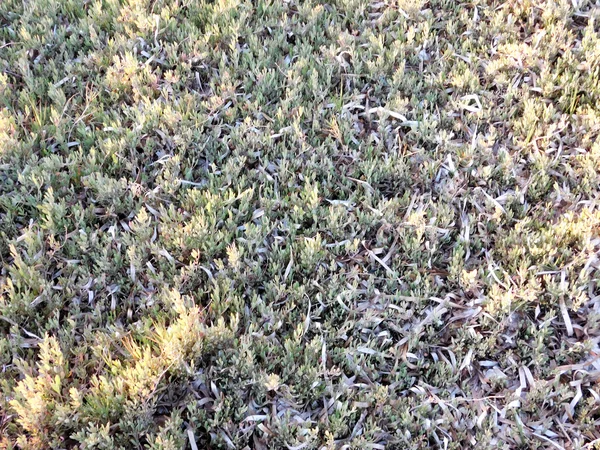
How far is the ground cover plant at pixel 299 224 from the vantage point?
2846mm

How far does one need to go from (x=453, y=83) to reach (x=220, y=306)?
2497 mm

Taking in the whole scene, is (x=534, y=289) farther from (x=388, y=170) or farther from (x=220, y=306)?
(x=220, y=306)

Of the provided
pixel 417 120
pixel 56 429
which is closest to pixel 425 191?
pixel 417 120

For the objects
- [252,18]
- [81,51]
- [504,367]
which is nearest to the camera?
[504,367]

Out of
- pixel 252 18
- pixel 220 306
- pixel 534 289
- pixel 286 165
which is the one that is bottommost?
pixel 534 289

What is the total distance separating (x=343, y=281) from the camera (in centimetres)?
329

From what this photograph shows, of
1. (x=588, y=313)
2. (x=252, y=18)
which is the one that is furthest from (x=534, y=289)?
(x=252, y=18)

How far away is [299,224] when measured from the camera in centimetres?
350

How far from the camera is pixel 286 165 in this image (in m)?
3.76

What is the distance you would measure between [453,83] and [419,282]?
1.76 m

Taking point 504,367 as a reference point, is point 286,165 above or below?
above

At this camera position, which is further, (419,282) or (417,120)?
(417,120)

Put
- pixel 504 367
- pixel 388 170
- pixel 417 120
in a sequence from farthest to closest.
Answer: pixel 417 120 < pixel 388 170 < pixel 504 367

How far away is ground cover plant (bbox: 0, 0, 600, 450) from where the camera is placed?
285 centimetres
